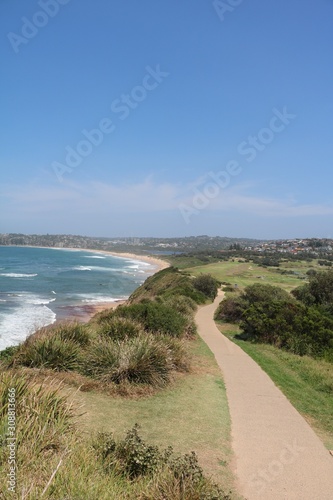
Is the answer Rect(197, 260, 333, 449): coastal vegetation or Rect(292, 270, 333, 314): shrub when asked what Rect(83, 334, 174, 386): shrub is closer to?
Rect(197, 260, 333, 449): coastal vegetation

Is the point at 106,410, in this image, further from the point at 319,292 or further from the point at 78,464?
the point at 319,292

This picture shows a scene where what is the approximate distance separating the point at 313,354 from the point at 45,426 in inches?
471

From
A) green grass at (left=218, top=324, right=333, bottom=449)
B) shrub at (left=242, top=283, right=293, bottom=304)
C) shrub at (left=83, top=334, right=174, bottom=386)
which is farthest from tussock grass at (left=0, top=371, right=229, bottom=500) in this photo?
shrub at (left=242, top=283, right=293, bottom=304)

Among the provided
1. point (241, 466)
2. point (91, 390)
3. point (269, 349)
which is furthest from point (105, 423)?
point (269, 349)

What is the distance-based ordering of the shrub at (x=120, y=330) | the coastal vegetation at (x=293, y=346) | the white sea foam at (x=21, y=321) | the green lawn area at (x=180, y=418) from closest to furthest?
the green lawn area at (x=180, y=418), the coastal vegetation at (x=293, y=346), the shrub at (x=120, y=330), the white sea foam at (x=21, y=321)

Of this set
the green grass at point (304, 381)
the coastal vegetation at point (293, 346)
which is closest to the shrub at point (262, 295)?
the coastal vegetation at point (293, 346)

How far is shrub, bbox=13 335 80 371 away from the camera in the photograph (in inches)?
361

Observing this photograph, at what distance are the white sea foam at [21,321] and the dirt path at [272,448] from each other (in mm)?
17572

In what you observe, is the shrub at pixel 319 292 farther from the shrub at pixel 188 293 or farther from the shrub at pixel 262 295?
the shrub at pixel 188 293

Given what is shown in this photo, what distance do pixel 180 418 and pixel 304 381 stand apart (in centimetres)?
508

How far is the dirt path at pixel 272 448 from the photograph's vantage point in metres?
5.08

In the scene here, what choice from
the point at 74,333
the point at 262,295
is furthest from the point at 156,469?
the point at 262,295

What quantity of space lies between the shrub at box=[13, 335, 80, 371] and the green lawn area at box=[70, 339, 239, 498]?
1512 millimetres

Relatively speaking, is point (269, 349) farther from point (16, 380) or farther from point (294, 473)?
point (16, 380)
